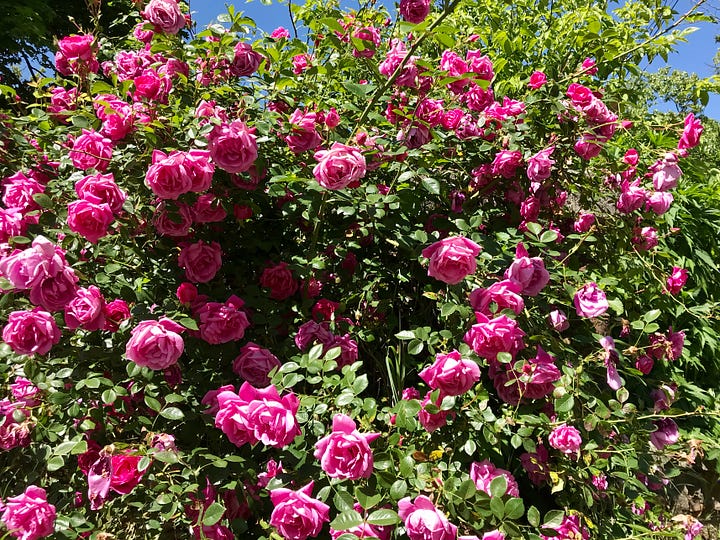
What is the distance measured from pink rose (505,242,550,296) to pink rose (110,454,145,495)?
1.06 meters

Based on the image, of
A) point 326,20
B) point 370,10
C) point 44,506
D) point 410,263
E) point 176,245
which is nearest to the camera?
point 44,506

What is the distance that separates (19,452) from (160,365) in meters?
0.76

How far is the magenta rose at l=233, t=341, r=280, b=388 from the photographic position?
4.61 feet

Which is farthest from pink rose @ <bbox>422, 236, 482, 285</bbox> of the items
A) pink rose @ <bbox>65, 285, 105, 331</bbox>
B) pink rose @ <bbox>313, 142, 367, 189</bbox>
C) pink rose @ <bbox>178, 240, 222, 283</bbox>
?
pink rose @ <bbox>65, 285, 105, 331</bbox>

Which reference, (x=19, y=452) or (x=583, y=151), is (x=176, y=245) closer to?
(x=19, y=452)

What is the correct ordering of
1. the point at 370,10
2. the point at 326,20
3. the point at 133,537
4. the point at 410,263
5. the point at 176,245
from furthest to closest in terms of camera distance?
1. the point at 370,10
2. the point at 410,263
3. the point at 176,245
4. the point at 133,537
5. the point at 326,20

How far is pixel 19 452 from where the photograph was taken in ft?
5.28

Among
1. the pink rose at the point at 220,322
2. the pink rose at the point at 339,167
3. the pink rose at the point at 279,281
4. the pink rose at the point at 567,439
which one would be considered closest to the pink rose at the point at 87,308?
the pink rose at the point at 220,322

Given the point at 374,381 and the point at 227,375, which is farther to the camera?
the point at 374,381

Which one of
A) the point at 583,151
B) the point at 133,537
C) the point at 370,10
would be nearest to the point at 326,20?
the point at 583,151

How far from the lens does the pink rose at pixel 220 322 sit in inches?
54.9

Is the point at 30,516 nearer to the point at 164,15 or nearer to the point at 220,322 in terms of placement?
the point at 220,322

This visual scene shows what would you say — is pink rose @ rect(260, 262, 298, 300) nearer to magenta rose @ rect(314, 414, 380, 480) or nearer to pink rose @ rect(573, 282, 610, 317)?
magenta rose @ rect(314, 414, 380, 480)

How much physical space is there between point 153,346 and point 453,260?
30.4 inches
